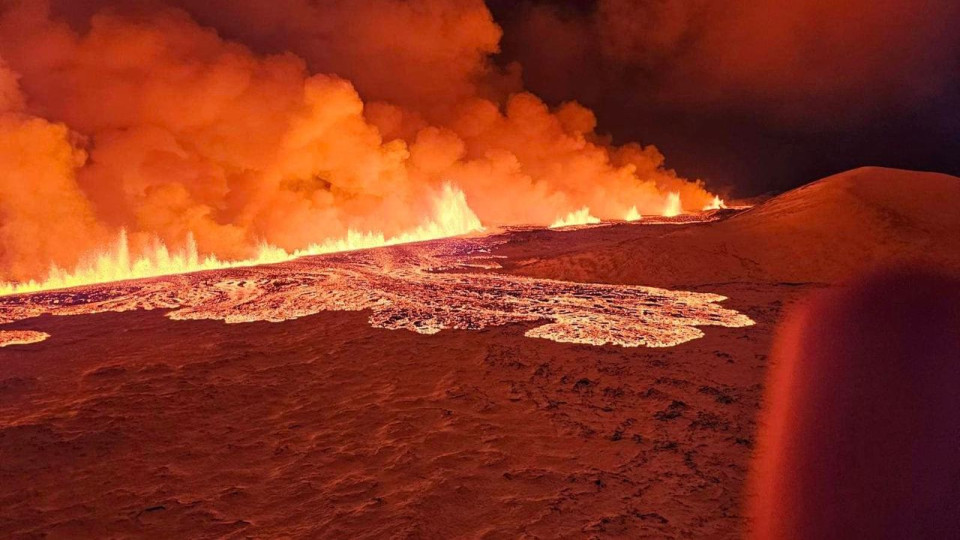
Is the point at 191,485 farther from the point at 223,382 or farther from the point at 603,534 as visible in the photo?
the point at 603,534

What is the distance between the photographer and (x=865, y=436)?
3105 mm

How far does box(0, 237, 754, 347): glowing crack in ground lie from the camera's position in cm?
666

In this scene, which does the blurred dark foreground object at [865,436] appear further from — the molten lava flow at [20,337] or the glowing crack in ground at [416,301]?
the molten lava flow at [20,337]

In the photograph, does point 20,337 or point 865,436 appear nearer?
point 865,436

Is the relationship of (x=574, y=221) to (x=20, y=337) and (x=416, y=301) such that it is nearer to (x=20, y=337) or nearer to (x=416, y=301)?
(x=416, y=301)

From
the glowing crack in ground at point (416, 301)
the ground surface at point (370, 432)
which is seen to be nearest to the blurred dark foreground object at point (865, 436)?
the ground surface at point (370, 432)

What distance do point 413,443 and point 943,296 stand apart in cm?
797

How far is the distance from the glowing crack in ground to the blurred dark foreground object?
1.68 m

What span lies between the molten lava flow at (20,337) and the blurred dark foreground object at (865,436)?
25.2 feet

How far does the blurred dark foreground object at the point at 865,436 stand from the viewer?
2473mm

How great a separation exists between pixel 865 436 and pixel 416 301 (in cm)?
594

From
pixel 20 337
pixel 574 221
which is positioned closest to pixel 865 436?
pixel 20 337

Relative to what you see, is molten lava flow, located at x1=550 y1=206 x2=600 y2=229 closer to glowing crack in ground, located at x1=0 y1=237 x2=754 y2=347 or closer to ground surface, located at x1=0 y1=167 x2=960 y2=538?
glowing crack in ground, located at x1=0 y1=237 x2=754 y2=347

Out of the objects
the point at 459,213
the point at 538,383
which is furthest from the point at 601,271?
the point at 459,213
